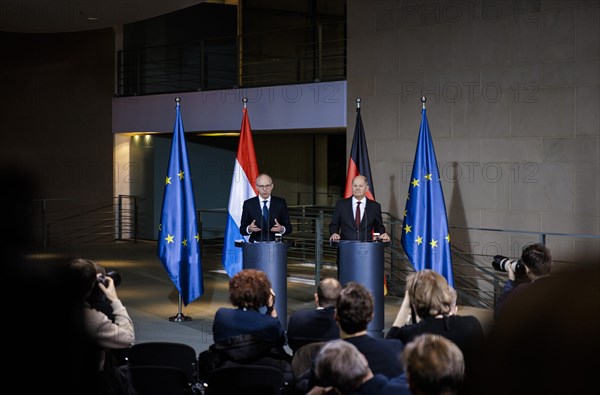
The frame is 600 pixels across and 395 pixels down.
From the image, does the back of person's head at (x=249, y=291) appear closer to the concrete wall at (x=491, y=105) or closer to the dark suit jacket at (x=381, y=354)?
the dark suit jacket at (x=381, y=354)

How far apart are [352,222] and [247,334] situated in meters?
3.48

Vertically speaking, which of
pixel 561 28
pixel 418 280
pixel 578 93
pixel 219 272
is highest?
pixel 561 28

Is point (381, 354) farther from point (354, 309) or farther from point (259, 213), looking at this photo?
point (259, 213)

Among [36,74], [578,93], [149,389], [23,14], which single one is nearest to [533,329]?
[149,389]

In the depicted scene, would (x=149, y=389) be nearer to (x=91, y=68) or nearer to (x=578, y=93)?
(x=578, y=93)

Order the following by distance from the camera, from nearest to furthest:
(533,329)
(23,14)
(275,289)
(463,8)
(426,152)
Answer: (533,329) < (275,289) < (426,152) < (463,8) < (23,14)

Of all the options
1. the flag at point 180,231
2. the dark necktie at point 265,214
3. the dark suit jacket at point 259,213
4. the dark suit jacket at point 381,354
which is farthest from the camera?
the flag at point 180,231

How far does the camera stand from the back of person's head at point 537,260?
431 cm

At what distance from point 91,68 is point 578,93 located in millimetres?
9995

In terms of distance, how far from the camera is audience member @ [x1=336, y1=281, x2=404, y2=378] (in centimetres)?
322

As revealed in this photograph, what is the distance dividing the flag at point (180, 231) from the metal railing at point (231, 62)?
7374 millimetres

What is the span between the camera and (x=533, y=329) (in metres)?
0.39

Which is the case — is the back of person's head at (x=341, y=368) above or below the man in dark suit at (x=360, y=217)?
below

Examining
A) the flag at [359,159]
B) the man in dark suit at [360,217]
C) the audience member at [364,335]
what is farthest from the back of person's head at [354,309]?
the flag at [359,159]
